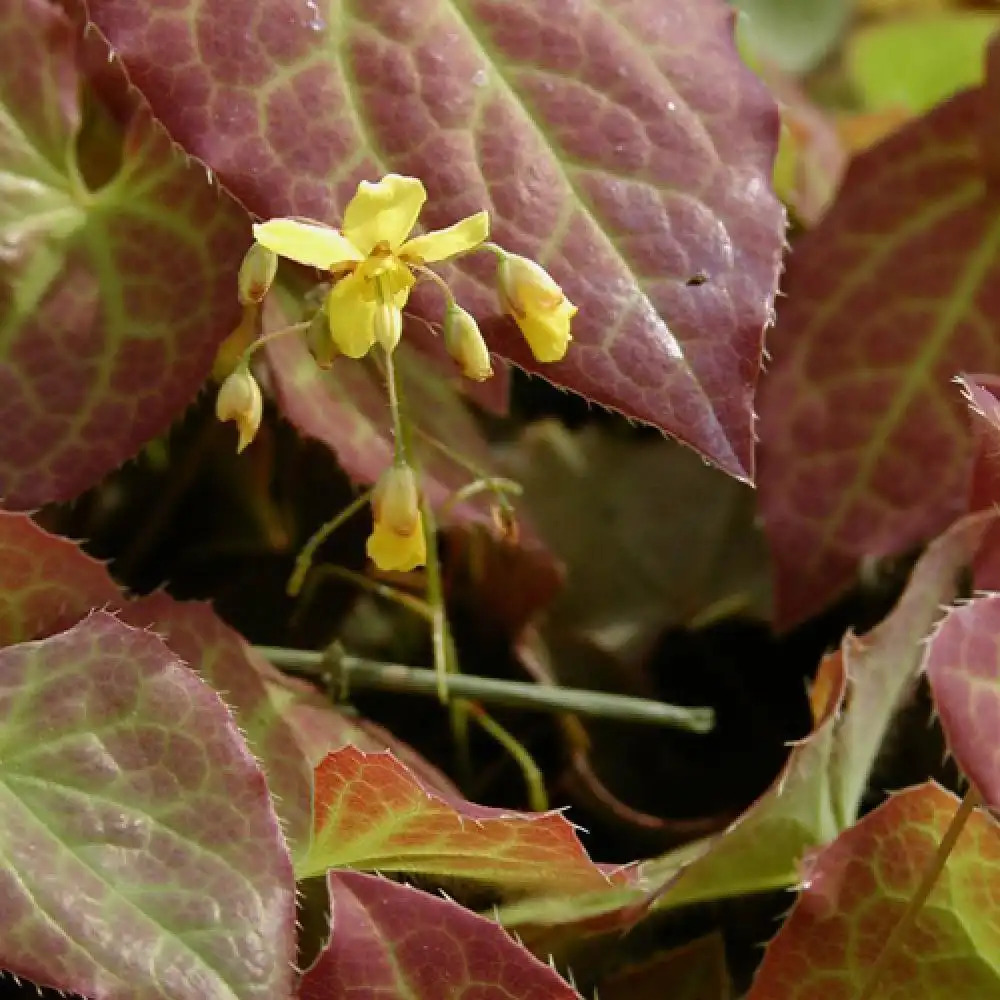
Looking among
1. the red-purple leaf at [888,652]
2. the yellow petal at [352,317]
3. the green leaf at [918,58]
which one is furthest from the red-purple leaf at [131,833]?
the green leaf at [918,58]

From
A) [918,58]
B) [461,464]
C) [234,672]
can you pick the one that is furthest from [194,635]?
[918,58]

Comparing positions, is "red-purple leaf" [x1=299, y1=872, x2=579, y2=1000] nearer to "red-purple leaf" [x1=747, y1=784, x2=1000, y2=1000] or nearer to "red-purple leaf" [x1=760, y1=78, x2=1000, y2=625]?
"red-purple leaf" [x1=747, y1=784, x2=1000, y2=1000]

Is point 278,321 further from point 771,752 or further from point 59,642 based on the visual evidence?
point 771,752

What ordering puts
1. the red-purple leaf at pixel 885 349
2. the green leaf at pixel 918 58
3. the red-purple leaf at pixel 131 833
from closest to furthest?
the red-purple leaf at pixel 131 833
the red-purple leaf at pixel 885 349
the green leaf at pixel 918 58

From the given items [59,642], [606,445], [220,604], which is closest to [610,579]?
[606,445]

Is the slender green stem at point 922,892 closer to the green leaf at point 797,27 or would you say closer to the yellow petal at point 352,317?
the yellow petal at point 352,317

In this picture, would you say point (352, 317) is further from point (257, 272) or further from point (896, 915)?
point (896, 915)

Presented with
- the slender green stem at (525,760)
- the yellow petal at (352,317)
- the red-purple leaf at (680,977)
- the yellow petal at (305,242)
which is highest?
the yellow petal at (305,242)
